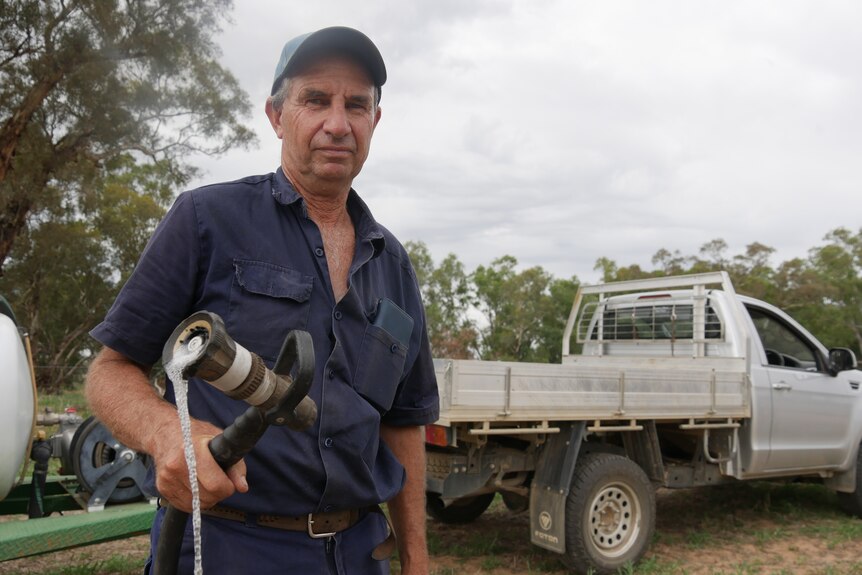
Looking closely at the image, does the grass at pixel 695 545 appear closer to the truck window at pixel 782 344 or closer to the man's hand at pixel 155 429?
the truck window at pixel 782 344

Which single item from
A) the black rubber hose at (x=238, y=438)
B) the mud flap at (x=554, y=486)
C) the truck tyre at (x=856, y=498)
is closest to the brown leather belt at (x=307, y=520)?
the black rubber hose at (x=238, y=438)

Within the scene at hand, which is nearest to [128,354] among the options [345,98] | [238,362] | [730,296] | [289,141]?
[238,362]

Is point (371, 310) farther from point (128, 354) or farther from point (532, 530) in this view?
point (532, 530)

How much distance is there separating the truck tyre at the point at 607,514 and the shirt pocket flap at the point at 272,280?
3.54 m

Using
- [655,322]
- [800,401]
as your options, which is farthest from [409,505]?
[800,401]

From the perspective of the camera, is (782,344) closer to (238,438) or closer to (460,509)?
(460,509)

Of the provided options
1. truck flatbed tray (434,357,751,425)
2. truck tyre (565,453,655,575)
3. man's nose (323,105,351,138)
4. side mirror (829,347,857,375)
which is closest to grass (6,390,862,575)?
truck tyre (565,453,655,575)

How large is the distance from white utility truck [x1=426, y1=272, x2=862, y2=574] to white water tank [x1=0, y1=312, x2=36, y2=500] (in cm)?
209

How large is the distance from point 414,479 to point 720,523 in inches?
218

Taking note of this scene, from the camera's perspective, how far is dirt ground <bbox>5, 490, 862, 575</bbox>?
5.14m

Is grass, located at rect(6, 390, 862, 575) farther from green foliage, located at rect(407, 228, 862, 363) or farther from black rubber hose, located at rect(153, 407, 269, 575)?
green foliage, located at rect(407, 228, 862, 363)

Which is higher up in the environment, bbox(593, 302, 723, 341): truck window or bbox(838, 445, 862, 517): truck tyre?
bbox(593, 302, 723, 341): truck window

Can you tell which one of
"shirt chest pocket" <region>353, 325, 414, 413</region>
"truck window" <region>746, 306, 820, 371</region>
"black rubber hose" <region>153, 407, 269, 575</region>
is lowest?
"black rubber hose" <region>153, 407, 269, 575</region>

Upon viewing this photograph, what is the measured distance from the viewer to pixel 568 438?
4758mm
